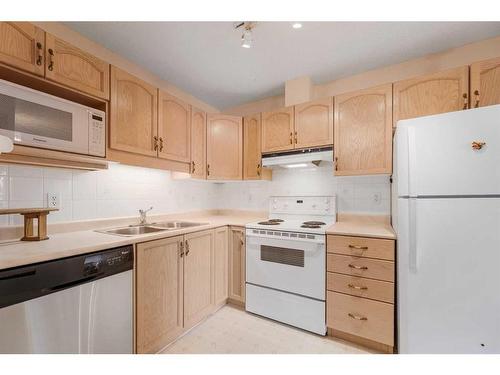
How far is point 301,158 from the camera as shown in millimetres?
2221

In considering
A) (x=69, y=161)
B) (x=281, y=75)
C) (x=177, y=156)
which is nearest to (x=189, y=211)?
(x=177, y=156)

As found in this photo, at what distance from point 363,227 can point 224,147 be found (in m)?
1.64

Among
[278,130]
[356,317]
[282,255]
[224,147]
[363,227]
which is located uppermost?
[278,130]

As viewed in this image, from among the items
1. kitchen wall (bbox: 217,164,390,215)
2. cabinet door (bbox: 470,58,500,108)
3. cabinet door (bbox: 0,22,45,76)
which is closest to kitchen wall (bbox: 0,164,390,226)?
kitchen wall (bbox: 217,164,390,215)

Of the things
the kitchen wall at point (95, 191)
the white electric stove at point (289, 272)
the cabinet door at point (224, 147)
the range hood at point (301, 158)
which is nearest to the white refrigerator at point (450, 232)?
the white electric stove at point (289, 272)

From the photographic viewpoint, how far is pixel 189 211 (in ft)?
8.84

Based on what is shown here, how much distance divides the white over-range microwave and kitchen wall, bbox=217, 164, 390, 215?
5.69ft

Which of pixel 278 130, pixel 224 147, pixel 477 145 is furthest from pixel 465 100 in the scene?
pixel 224 147

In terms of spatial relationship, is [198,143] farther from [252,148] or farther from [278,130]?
[278,130]

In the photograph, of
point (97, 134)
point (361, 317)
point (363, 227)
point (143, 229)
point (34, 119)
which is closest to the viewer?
point (34, 119)

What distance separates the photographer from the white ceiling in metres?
1.62

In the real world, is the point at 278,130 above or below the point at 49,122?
above
